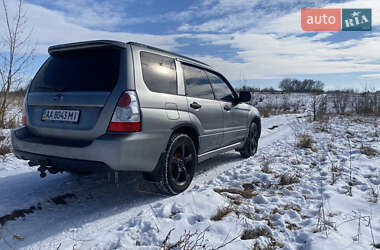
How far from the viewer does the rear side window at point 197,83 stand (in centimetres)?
323

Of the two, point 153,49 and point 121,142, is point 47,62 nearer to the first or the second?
point 153,49

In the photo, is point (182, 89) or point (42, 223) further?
point (182, 89)

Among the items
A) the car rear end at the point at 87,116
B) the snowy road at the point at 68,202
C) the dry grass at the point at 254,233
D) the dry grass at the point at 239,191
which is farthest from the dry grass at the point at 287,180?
the car rear end at the point at 87,116

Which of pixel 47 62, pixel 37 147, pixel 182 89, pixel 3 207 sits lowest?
pixel 3 207

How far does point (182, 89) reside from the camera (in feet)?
10.0

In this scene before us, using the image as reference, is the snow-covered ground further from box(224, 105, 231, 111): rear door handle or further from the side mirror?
the side mirror

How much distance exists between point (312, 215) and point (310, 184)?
2.95 feet

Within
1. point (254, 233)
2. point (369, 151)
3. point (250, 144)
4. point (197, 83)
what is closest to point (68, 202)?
point (254, 233)

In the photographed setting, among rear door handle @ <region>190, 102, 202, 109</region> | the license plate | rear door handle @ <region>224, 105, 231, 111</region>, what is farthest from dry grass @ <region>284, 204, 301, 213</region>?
the license plate

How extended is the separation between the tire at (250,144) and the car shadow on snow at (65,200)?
147 cm

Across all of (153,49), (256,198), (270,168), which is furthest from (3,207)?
(270,168)

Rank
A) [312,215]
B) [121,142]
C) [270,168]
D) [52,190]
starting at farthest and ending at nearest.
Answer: [270,168] → [52,190] → [312,215] → [121,142]

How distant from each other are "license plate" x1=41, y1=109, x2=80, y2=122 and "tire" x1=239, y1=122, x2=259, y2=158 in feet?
11.3

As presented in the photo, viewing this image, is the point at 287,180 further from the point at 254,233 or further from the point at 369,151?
the point at 369,151
